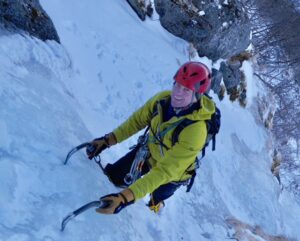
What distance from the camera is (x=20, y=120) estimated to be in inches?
162

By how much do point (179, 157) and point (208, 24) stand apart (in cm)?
791

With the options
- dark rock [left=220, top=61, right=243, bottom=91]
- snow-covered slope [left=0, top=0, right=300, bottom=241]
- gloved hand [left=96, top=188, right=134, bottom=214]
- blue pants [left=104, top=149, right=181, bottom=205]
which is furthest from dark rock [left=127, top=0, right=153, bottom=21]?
gloved hand [left=96, top=188, right=134, bottom=214]

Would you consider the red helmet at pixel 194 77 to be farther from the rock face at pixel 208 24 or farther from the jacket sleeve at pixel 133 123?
the rock face at pixel 208 24

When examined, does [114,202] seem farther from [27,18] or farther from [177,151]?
[27,18]

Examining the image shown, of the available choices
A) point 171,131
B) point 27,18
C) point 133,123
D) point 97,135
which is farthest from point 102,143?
point 27,18

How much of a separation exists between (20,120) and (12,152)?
48cm

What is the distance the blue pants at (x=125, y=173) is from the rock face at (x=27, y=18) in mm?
2032

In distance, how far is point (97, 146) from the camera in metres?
4.43

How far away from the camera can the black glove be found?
439 centimetres

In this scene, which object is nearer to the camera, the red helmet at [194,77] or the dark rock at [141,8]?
the red helmet at [194,77]

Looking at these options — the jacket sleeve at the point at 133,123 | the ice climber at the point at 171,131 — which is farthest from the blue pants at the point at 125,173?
the jacket sleeve at the point at 133,123

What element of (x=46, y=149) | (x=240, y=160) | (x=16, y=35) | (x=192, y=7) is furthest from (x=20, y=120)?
(x=192, y=7)

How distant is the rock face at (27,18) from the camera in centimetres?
553

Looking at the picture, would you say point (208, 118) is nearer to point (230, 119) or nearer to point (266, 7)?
point (230, 119)
